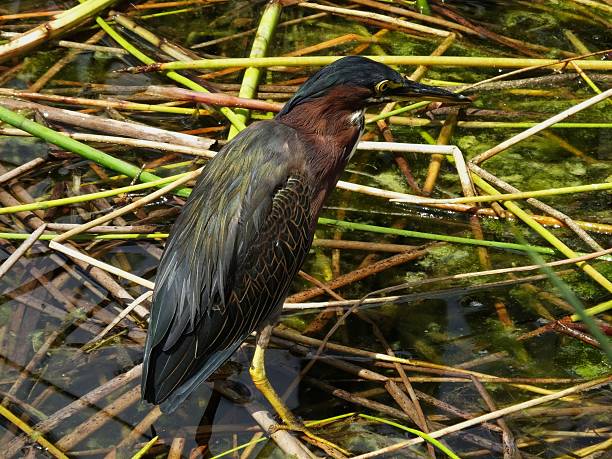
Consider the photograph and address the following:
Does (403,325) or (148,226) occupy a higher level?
(148,226)

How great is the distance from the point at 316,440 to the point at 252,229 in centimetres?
78

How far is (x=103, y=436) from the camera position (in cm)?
319

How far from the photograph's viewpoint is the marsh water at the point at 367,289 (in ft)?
10.6

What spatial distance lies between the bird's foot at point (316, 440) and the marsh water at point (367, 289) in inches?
2.3

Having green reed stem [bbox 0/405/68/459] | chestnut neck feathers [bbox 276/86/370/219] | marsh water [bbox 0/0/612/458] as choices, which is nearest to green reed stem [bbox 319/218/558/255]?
marsh water [bbox 0/0/612/458]

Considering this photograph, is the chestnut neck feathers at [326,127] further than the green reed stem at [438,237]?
No

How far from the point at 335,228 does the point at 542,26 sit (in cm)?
218

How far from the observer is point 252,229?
3.19 meters

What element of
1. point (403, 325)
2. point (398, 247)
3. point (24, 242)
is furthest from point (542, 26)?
point (24, 242)

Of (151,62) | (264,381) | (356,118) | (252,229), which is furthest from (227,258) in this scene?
(151,62)

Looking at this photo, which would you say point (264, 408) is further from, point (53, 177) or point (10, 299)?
point (53, 177)

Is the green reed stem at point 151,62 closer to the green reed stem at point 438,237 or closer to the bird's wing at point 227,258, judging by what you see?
the green reed stem at point 438,237

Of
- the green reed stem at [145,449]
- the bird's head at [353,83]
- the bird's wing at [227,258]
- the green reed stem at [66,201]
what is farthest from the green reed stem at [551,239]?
the green reed stem at [145,449]

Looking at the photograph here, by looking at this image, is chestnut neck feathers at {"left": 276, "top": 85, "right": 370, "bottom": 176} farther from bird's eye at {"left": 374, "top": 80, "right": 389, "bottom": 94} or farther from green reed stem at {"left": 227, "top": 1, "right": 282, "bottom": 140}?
green reed stem at {"left": 227, "top": 1, "right": 282, "bottom": 140}
